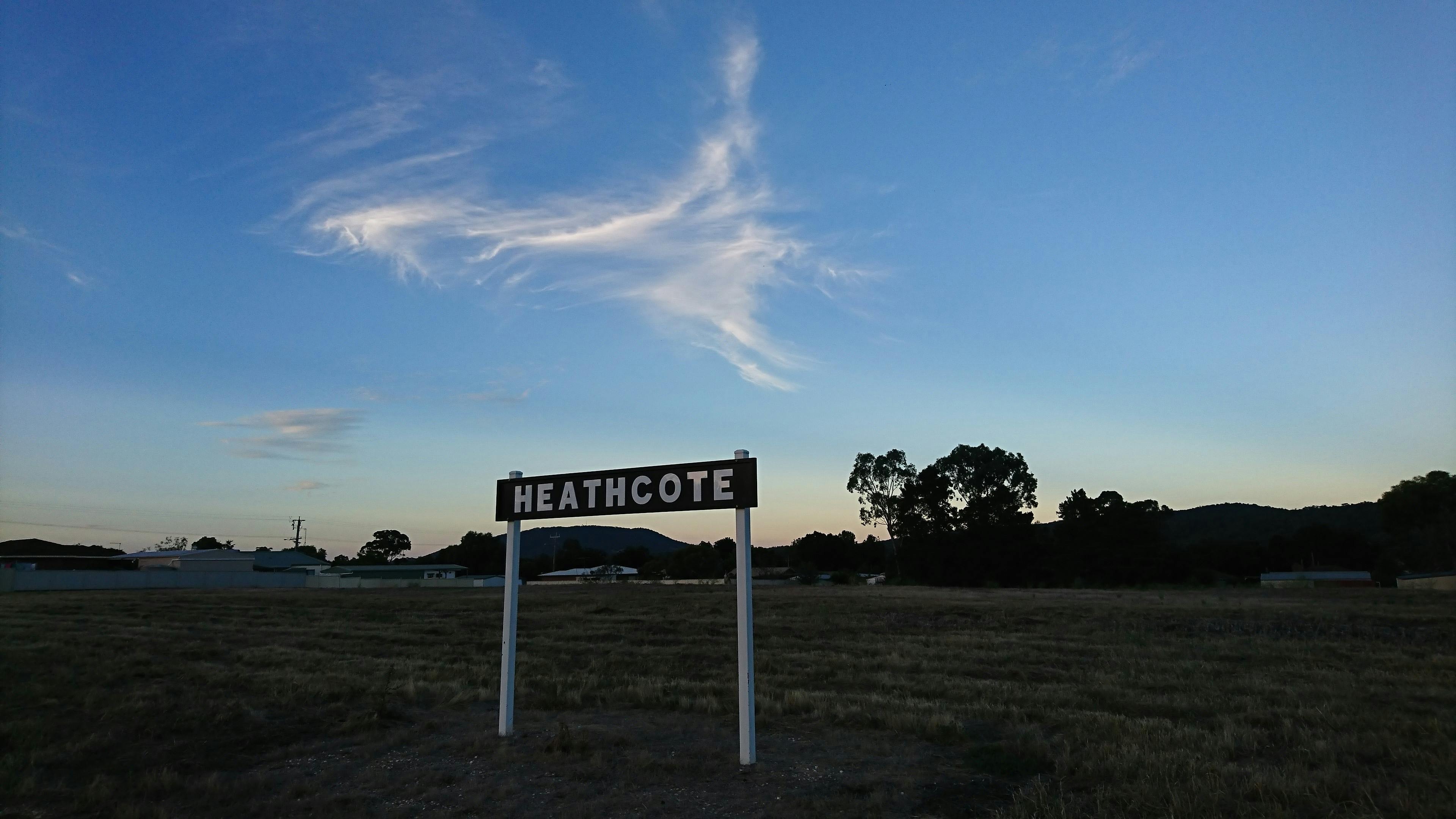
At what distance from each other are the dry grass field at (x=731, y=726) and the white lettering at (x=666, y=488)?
2.96 meters

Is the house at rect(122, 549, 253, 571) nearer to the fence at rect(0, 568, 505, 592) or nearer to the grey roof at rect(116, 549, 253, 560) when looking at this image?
the grey roof at rect(116, 549, 253, 560)

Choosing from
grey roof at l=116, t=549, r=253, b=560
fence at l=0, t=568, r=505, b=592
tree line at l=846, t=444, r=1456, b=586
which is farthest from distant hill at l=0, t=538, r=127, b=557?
tree line at l=846, t=444, r=1456, b=586

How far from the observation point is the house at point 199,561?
91.8m

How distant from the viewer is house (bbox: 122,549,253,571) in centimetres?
9181

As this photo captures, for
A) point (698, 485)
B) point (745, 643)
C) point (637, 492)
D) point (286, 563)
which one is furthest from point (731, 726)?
point (286, 563)

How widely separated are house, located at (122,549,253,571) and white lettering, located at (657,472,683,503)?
93616 millimetres

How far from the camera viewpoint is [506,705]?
10.9m

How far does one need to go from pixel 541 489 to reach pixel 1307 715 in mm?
11295

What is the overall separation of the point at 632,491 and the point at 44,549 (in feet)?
481

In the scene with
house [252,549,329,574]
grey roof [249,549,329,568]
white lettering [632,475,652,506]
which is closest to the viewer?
white lettering [632,475,652,506]

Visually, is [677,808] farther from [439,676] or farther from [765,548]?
[765,548]

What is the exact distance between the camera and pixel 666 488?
10156 mm

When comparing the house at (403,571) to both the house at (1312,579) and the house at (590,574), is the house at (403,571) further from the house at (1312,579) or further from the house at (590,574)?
the house at (1312,579)

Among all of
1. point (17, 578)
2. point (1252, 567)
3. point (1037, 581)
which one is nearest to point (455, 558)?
point (17, 578)
